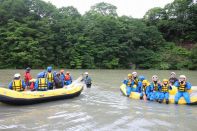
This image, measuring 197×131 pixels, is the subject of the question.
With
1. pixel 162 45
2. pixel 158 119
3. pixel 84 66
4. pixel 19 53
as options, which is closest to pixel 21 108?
pixel 158 119

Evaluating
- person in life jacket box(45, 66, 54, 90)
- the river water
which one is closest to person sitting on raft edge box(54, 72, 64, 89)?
person in life jacket box(45, 66, 54, 90)

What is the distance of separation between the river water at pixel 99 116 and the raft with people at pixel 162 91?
1.17 ft

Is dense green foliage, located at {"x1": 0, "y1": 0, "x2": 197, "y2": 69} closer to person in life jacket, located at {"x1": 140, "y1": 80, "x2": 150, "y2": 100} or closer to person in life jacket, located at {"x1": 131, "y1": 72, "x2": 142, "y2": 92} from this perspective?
person in life jacket, located at {"x1": 131, "y1": 72, "x2": 142, "y2": 92}

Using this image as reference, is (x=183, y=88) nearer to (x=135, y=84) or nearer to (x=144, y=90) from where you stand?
(x=144, y=90)

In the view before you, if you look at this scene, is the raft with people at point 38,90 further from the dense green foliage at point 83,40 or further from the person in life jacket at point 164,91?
the dense green foliage at point 83,40

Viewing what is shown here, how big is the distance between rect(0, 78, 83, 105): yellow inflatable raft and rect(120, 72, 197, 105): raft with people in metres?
2.22

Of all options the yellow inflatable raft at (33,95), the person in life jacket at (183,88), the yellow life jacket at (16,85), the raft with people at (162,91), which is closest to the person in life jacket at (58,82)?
the yellow inflatable raft at (33,95)

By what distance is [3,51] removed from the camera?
30.2 meters

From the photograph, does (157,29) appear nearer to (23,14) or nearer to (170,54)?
(170,54)

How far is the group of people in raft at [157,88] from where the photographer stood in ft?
31.7

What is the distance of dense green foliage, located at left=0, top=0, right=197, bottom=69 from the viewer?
30.4m

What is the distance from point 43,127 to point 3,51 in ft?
83.1

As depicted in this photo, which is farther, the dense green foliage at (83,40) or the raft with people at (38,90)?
the dense green foliage at (83,40)

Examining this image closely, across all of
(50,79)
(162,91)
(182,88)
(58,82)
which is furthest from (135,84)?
(50,79)
